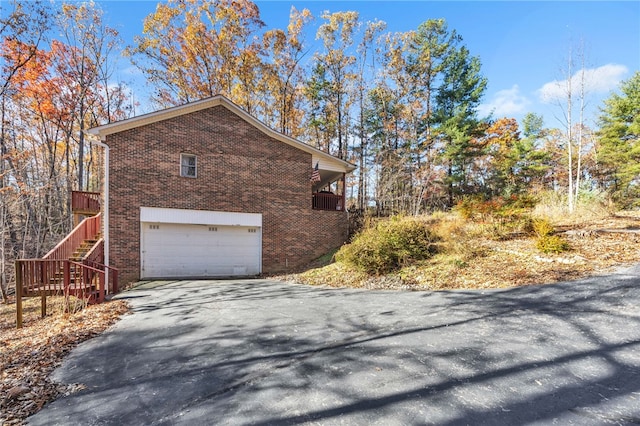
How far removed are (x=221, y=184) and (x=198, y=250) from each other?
9.14ft

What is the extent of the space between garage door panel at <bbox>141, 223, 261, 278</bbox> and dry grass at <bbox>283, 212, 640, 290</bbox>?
3524 millimetres

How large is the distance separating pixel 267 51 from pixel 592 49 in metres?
19.2

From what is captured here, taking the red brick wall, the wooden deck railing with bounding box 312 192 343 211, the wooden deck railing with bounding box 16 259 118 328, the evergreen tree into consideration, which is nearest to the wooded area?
the evergreen tree

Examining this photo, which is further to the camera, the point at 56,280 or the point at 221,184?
the point at 221,184

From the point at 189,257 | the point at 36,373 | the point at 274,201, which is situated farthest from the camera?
the point at 274,201

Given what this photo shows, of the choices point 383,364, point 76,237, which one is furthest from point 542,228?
point 76,237

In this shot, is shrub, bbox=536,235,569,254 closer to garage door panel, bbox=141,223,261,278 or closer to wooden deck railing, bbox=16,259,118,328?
garage door panel, bbox=141,223,261,278

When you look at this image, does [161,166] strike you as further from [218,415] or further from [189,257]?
[218,415]

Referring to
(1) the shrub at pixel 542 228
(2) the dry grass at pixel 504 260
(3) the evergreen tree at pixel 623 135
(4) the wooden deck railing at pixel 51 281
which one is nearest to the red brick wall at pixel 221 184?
(4) the wooden deck railing at pixel 51 281

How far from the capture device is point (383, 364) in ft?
11.4

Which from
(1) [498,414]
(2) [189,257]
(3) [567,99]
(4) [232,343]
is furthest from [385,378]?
(3) [567,99]

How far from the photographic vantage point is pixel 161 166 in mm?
11281

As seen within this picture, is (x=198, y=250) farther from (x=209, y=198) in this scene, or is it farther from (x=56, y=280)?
(x=56, y=280)

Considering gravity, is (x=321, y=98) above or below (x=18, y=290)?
above
